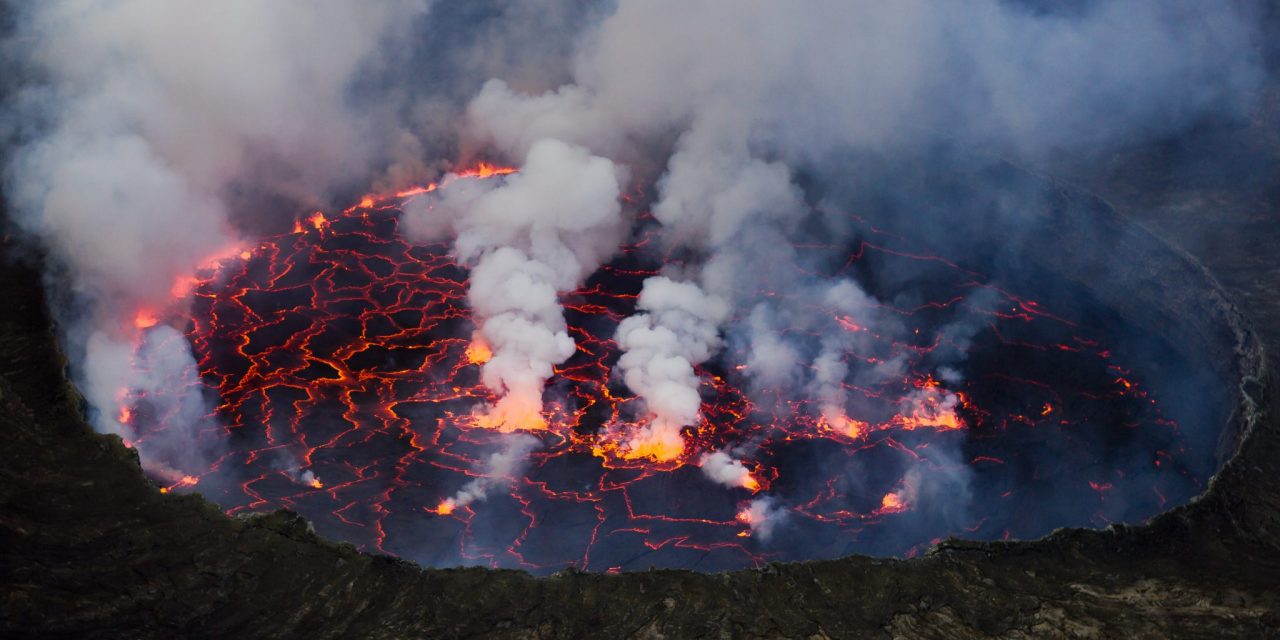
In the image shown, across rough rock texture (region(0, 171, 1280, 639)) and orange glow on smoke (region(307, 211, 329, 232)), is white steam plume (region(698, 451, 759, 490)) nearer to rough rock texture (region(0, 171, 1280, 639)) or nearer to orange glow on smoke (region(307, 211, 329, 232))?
rough rock texture (region(0, 171, 1280, 639))

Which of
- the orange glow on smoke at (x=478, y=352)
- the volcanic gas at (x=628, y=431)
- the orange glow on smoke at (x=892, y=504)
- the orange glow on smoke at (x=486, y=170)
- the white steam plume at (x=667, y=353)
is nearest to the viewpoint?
the volcanic gas at (x=628, y=431)

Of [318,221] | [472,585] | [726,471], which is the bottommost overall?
[472,585]

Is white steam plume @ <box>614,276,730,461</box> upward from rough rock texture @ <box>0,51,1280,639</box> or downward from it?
upward

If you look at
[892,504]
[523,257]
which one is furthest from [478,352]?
[892,504]

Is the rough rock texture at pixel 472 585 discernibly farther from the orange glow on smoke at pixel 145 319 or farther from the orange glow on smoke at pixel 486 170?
the orange glow on smoke at pixel 486 170

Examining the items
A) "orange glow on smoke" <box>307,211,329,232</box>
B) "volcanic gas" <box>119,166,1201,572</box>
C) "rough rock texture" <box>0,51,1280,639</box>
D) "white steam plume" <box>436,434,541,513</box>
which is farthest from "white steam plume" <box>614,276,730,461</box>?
"orange glow on smoke" <box>307,211,329,232</box>

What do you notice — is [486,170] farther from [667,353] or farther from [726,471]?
[726,471]

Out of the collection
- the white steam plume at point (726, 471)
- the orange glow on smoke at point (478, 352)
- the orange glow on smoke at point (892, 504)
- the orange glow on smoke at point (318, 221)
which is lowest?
the orange glow on smoke at point (892, 504)

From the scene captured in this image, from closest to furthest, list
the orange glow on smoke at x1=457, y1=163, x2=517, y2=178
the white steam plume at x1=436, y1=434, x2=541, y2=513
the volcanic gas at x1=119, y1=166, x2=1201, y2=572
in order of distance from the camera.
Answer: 1. the volcanic gas at x1=119, y1=166, x2=1201, y2=572
2. the white steam plume at x1=436, y1=434, x2=541, y2=513
3. the orange glow on smoke at x1=457, y1=163, x2=517, y2=178

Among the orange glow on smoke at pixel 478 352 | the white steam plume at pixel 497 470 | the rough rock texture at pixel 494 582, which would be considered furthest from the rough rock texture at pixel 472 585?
the orange glow on smoke at pixel 478 352

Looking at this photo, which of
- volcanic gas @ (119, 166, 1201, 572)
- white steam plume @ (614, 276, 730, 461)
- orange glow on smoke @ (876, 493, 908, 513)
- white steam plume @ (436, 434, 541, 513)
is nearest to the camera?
volcanic gas @ (119, 166, 1201, 572)
